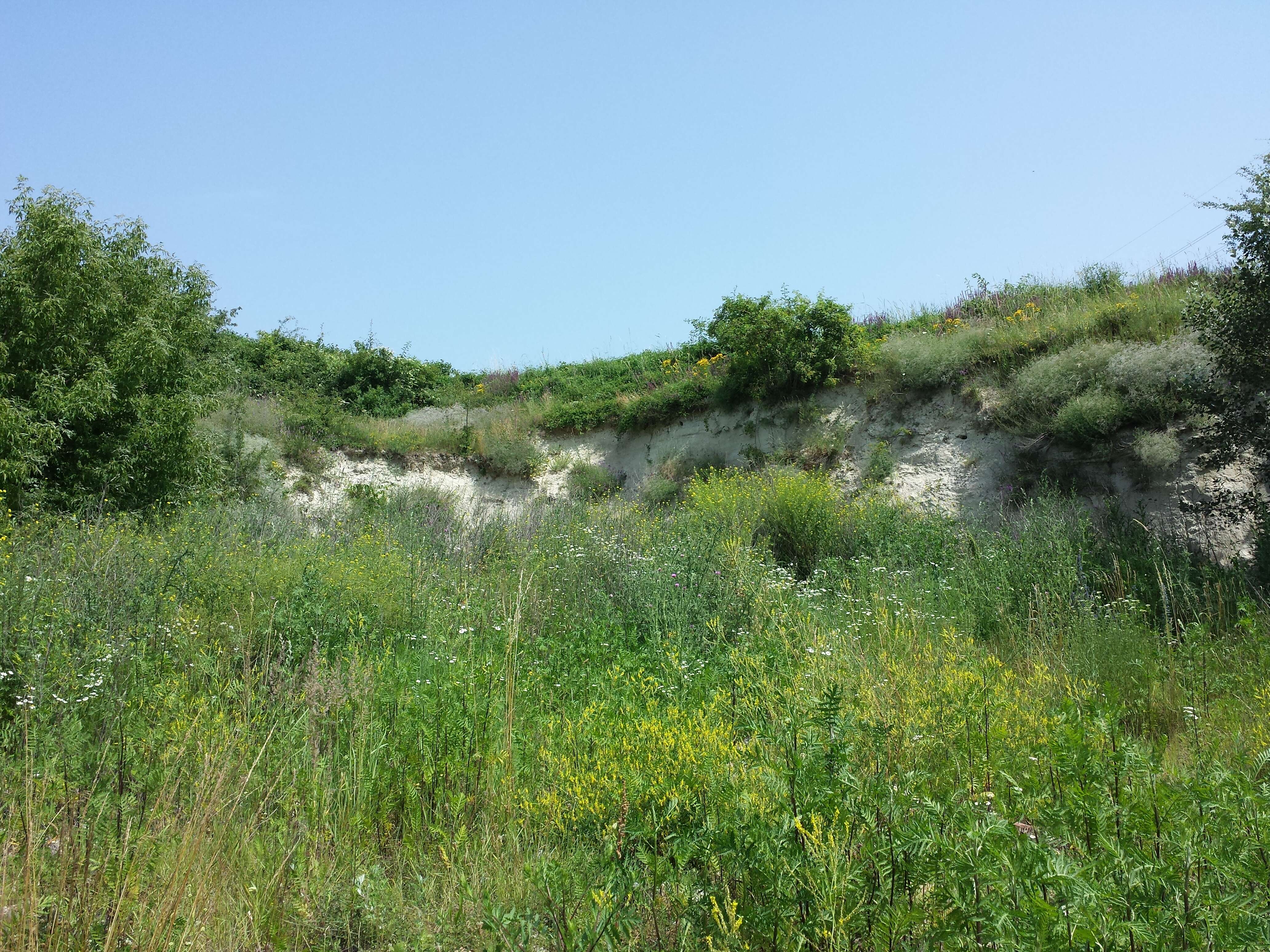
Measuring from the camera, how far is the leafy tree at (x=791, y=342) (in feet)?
51.0

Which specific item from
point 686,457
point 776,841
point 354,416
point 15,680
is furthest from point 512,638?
point 354,416

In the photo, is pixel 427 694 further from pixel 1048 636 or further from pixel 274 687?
pixel 1048 636

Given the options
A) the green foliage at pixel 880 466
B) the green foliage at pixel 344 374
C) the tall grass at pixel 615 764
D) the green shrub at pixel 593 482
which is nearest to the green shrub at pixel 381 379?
the green foliage at pixel 344 374

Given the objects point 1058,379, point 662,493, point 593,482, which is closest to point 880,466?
point 1058,379

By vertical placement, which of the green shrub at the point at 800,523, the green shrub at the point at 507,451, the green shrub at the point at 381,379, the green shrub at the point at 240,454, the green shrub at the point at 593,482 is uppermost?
the green shrub at the point at 381,379

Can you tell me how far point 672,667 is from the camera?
15.6 ft

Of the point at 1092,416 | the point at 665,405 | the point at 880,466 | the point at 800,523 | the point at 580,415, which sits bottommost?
the point at 800,523

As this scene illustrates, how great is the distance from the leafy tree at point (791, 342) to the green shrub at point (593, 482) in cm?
395

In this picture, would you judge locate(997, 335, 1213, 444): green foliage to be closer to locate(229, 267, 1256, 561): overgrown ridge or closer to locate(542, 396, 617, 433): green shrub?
locate(229, 267, 1256, 561): overgrown ridge

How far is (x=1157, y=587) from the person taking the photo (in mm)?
7207

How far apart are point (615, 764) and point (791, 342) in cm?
1392

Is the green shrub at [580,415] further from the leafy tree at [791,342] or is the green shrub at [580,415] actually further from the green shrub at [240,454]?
the green shrub at [240,454]

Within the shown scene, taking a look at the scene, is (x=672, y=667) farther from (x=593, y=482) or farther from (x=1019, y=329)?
A: (x=593, y=482)

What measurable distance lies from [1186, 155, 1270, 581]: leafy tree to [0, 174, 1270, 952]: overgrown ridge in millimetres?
49
